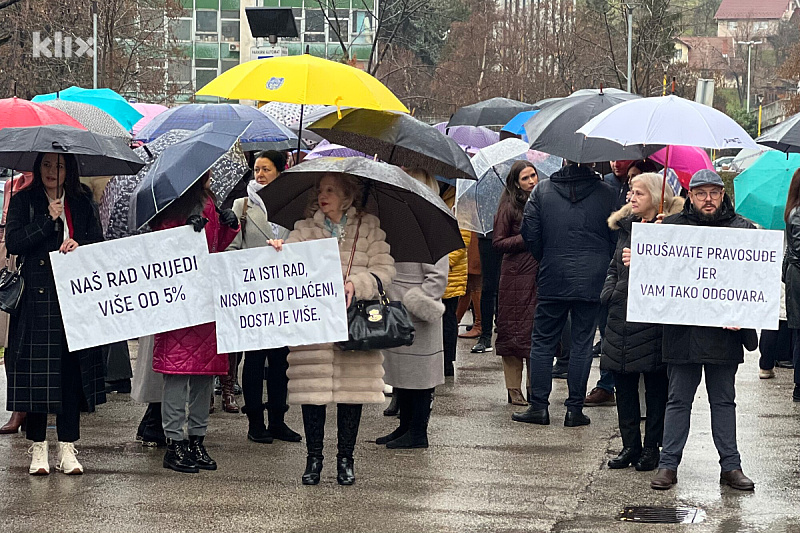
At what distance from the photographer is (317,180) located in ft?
23.7

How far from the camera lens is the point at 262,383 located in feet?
27.3

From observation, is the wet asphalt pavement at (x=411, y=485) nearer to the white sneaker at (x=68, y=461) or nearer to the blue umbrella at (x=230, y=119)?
the white sneaker at (x=68, y=461)

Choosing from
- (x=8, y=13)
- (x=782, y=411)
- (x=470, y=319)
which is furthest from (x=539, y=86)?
(x=782, y=411)

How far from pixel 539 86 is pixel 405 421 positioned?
137 feet

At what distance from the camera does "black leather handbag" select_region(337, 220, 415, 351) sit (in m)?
6.93

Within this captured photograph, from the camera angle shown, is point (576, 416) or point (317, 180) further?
point (576, 416)

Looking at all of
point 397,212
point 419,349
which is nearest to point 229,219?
point 397,212

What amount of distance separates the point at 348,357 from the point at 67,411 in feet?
5.45

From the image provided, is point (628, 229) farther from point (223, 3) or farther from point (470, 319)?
point (223, 3)

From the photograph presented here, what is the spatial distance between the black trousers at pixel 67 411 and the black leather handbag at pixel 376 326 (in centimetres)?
157

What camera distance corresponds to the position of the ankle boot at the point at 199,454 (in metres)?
7.57

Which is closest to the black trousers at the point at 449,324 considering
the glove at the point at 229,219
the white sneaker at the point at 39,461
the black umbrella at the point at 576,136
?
the black umbrella at the point at 576,136

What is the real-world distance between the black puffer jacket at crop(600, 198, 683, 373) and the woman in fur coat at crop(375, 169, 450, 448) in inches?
42.6

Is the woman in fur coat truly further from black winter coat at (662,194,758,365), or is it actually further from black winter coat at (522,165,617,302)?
black winter coat at (662,194,758,365)
